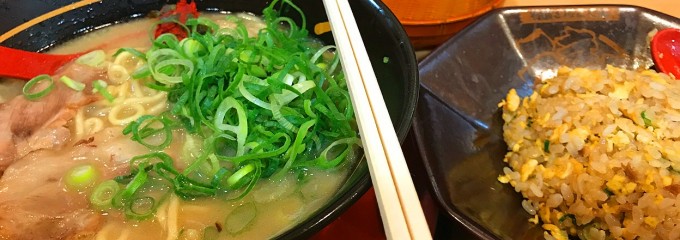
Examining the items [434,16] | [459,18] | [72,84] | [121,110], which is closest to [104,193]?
[121,110]

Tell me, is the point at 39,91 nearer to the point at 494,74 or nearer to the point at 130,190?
the point at 130,190

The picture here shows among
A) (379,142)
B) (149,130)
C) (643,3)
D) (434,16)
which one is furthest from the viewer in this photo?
(643,3)

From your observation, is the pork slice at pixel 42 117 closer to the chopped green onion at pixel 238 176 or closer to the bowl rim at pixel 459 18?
the chopped green onion at pixel 238 176

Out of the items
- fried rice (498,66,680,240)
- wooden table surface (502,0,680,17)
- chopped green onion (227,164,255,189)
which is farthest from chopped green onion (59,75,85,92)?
wooden table surface (502,0,680,17)

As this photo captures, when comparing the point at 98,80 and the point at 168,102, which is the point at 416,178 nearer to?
the point at 168,102

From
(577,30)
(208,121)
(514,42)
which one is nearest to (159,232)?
(208,121)

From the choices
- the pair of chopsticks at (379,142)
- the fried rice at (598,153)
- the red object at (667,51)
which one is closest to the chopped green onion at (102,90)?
the pair of chopsticks at (379,142)
